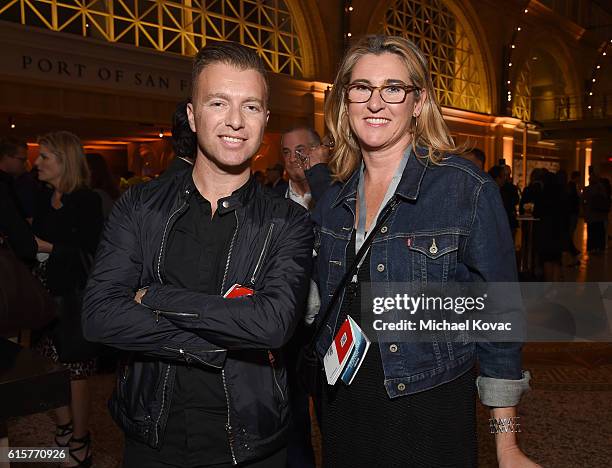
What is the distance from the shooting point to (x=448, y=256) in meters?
1.63

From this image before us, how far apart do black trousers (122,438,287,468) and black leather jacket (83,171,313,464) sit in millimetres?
41

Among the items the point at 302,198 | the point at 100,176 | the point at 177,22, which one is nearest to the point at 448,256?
the point at 302,198

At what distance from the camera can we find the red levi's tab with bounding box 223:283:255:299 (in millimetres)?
1538

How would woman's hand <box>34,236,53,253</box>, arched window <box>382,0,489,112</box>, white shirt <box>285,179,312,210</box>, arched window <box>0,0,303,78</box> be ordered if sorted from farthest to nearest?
arched window <box>382,0,489,112</box> → arched window <box>0,0,303,78</box> → white shirt <box>285,179,312,210</box> → woman's hand <box>34,236,53,253</box>

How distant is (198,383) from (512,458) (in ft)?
2.85

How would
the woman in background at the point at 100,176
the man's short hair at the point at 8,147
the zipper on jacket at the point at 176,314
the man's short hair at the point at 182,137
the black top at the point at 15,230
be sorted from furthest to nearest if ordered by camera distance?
1. the man's short hair at the point at 8,147
2. the woman in background at the point at 100,176
3. the black top at the point at 15,230
4. the man's short hair at the point at 182,137
5. the zipper on jacket at the point at 176,314

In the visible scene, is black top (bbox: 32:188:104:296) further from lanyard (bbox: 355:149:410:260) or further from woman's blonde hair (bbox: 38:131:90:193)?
lanyard (bbox: 355:149:410:260)

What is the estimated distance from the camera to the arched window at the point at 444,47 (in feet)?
54.6

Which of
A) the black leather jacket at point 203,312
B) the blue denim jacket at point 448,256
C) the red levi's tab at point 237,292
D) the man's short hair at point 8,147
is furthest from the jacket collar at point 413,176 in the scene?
the man's short hair at point 8,147

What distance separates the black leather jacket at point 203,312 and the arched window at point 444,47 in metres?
15.5

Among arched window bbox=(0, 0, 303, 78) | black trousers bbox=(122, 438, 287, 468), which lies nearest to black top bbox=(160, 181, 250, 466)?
black trousers bbox=(122, 438, 287, 468)

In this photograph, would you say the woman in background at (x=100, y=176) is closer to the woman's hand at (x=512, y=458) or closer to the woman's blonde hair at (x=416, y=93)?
the woman's blonde hair at (x=416, y=93)

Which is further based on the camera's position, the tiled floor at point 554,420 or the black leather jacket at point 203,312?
the tiled floor at point 554,420

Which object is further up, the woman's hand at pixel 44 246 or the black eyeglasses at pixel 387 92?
the black eyeglasses at pixel 387 92
